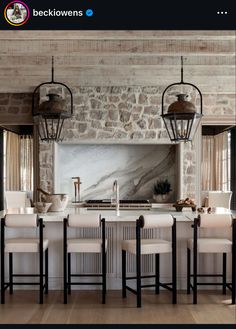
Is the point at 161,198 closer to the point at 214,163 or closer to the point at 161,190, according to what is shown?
the point at 161,190

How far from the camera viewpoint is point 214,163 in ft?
40.8

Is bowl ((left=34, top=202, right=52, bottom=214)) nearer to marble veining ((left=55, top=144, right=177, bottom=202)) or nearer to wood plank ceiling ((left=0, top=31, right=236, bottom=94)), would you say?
wood plank ceiling ((left=0, top=31, right=236, bottom=94))

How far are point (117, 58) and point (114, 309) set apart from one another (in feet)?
11.7

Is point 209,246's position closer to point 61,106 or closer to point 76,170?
point 61,106

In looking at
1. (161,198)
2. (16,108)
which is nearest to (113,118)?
(161,198)

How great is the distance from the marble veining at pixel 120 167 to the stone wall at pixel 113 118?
768 mm

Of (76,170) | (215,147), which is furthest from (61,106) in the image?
(215,147)

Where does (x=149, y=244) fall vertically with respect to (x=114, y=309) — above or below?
above

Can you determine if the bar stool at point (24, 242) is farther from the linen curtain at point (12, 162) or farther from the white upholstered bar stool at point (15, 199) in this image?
the linen curtain at point (12, 162)

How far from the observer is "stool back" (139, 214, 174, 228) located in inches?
173
